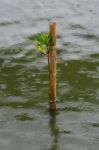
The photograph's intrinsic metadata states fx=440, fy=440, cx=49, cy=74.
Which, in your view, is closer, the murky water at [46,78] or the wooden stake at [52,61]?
the wooden stake at [52,61]

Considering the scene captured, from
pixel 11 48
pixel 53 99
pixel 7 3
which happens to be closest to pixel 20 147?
pixel 53 99

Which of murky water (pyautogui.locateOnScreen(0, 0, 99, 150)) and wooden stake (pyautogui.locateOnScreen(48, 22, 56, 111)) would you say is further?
murky water (pyautogui.locateOnScreen(0, 0, 99, 150))

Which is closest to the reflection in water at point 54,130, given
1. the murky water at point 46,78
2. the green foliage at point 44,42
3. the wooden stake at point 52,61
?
the murky water at point 46,78

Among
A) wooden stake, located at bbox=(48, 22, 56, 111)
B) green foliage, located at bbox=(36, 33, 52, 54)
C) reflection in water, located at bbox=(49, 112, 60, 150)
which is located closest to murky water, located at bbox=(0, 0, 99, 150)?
reflection in water, located at bbox=(49, 112, 60, 150)

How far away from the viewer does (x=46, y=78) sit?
11219 millimetres

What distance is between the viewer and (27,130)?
911 centimetres

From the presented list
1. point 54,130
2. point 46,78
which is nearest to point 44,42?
point 54,130

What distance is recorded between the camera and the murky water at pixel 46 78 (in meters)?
8.92

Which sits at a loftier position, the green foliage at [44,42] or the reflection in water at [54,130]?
the green foliage at [44,42]

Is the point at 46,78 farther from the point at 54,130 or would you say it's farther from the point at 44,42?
the point at 44,42

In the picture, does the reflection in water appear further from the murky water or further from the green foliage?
the green foliage

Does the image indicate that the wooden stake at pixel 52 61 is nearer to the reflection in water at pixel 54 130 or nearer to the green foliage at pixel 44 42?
the green foliage at pixel 44 42

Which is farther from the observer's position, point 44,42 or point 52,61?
point 52,61

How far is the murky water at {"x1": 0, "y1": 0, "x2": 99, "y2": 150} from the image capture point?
29.3 feet
